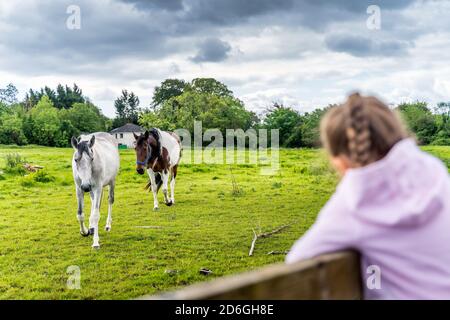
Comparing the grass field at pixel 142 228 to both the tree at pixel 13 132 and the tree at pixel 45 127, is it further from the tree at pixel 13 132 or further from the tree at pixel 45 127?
the tree at pixel 13 132

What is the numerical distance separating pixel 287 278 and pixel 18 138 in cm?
1595

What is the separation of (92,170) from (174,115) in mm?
9282

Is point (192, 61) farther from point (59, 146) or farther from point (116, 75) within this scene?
point (59, 146)

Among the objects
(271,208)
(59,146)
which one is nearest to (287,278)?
(271,208)

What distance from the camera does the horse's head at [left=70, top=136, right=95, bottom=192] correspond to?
6664 millimetres

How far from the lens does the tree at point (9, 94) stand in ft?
60.9

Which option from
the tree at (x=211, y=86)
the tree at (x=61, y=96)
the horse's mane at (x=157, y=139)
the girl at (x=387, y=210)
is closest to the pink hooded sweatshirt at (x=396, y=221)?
the girl at (x=387, y=210)

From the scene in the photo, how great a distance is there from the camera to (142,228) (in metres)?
8.35

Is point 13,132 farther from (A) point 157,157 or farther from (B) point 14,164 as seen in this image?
(A) point 157,157

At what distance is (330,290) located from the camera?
1.10 m

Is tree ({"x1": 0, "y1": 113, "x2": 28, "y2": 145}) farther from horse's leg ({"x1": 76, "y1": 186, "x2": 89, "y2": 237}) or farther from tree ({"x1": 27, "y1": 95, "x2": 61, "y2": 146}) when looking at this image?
horse's leg ({"x1": 76, "y1": 186, "x2": 89, "y2": 237})

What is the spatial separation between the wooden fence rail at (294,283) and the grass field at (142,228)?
14.4ft

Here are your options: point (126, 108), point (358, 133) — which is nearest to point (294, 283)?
point (358, 133)

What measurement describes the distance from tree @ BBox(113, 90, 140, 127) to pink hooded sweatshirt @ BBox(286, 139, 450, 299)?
19.0 meters
